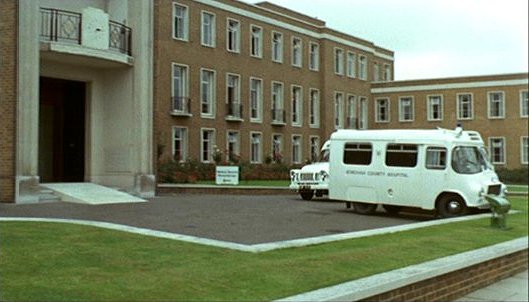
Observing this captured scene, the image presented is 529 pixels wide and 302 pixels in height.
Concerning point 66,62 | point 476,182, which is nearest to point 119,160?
point 66,62

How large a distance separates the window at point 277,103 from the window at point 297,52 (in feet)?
0.66

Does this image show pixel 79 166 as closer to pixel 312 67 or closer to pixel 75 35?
pixel 75 35

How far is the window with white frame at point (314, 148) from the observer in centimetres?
524

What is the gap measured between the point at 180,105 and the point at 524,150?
107 inches

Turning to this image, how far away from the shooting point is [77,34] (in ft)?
14.4

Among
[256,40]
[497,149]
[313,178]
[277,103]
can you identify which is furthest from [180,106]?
[497,149]

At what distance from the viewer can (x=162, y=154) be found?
7316mm

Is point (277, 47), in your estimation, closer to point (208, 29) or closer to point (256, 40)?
point (256, 40)

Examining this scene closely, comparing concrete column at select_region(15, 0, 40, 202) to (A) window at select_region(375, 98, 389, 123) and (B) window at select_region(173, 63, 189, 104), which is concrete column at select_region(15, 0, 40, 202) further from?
(A) window at select_region(375, 98, 389, 123)

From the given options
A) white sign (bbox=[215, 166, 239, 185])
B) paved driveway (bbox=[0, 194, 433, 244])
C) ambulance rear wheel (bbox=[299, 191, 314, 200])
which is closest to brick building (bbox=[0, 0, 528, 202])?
white sign (bbox=[215, 166, 239, 185])

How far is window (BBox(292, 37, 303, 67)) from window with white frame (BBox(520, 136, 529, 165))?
6.19 ft

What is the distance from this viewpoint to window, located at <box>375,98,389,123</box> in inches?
213

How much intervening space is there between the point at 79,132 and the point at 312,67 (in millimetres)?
1987

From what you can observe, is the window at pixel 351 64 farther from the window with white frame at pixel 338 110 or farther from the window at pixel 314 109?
the window at pixel 314 109
